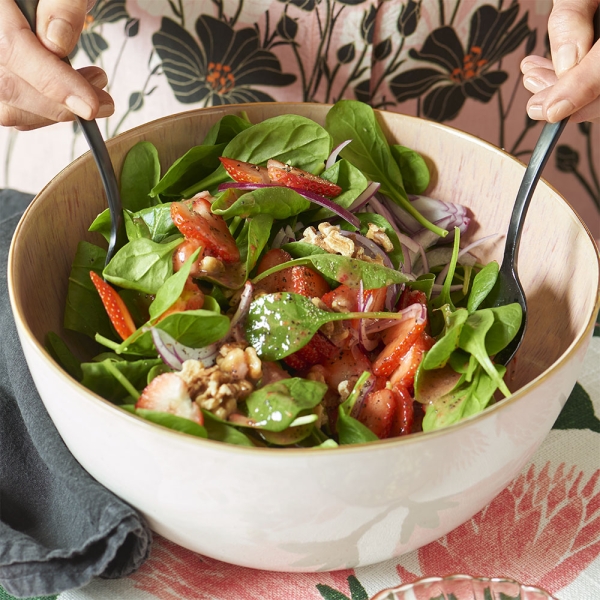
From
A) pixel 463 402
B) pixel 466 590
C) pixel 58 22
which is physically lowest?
pixel 466 590

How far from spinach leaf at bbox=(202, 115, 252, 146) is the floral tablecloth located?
0.66 m

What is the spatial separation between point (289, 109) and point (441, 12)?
1.71ft

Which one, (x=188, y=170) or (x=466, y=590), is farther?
(x=188, y=170)

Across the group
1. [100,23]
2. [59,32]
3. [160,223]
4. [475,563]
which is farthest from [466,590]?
[100,23]

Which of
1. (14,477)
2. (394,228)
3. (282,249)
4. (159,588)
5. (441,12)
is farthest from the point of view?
(441,12)

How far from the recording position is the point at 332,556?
82 cm

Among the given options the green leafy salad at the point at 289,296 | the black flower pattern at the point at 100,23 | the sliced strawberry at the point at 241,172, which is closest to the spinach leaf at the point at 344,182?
the green leafy salad at the point at 289,296

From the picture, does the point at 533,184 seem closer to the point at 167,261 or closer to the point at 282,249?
the point at 282,249

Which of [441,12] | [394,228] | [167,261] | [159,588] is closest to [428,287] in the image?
[394,228]

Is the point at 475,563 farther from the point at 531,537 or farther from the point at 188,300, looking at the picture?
the point at 188,300

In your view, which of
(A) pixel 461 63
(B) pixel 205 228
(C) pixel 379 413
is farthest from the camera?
(A) pixel 461 63

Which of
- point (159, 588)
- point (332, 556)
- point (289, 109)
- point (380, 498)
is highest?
point (289, 109)

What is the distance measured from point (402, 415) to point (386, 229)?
35 centimetres

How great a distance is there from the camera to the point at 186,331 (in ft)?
2.91
